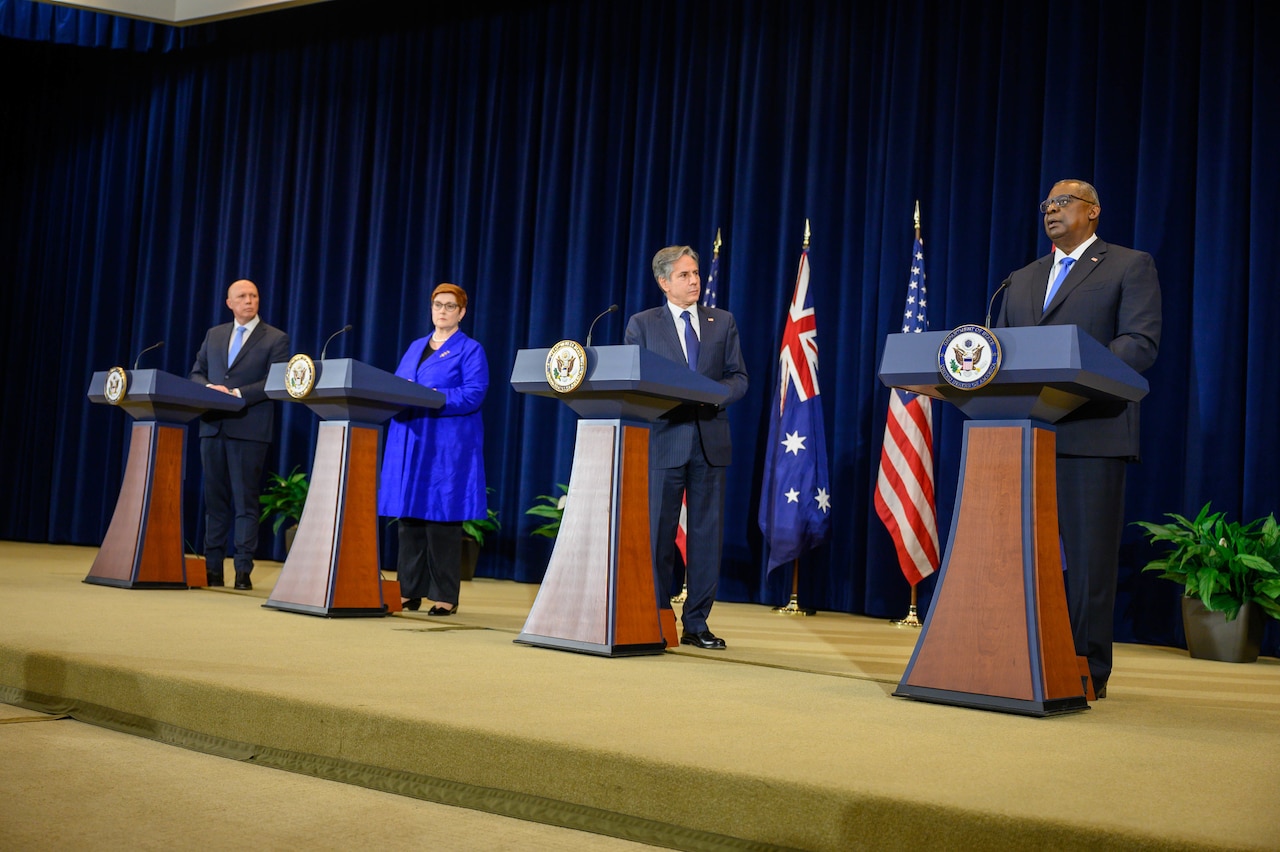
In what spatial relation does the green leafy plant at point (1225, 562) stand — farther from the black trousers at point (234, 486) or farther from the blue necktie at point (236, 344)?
the blue necktie at point (236, 344)

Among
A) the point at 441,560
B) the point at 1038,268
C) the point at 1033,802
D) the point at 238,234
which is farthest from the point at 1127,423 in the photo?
the point at 238,234

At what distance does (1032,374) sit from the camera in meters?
2.49

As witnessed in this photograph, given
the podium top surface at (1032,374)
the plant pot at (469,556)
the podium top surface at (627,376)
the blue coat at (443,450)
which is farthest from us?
the plant pot at (469,556)

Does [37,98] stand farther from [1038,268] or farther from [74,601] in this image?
[1038,268]

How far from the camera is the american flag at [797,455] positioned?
216 inches

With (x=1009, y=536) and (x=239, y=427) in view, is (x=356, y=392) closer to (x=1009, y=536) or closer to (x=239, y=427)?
(x=239, y=427)

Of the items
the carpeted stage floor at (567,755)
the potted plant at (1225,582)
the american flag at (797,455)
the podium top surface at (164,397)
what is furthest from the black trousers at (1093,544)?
the podium top surface at (164,397)

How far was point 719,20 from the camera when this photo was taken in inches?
257

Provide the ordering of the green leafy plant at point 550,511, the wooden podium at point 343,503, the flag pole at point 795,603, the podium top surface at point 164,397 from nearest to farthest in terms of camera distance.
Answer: the wooden podium at point 343,503, the podium top surface at point 164,397, the flag pole at point 795,603, the green leafy plant at point 550,511

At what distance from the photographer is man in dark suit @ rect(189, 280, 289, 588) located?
5590 mm

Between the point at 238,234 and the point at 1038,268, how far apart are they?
673 cm

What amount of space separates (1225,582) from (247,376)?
14.8 feet

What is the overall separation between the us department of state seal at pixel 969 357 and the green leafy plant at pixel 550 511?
3883mm

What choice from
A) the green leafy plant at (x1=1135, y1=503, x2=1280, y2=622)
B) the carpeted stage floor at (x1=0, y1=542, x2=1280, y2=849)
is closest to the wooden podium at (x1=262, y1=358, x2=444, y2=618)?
the carpeted stage floor at (x1=0, y1=542, x2=1280, y2=849)
